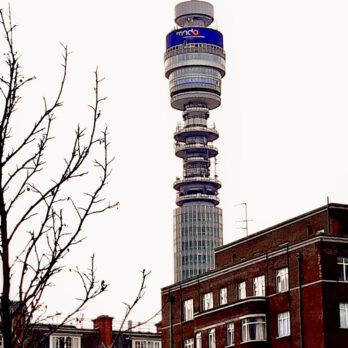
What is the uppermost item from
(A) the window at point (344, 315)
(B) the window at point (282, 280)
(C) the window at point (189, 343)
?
(B) the window at point (282, 280)

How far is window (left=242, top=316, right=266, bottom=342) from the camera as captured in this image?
8106 centimetres

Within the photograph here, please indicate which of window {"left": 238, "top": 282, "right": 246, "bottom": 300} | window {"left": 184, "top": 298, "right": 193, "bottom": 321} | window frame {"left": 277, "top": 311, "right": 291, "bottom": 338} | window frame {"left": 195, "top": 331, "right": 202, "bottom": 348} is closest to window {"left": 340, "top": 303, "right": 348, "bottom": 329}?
window frame {"left": 277, "top": 311, "right": 291, "bottom": 338}

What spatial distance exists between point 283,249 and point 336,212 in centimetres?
Result: 596

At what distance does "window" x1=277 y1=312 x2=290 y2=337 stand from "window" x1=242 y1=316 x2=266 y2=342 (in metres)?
1.44

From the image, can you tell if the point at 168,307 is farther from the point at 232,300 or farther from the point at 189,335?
the point at 232,300

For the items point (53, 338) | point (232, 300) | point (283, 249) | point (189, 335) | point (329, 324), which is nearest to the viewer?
point (329, 324)

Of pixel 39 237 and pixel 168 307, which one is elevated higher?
pixel 168 307

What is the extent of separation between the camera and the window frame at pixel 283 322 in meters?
79.6

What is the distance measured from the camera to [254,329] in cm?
8125

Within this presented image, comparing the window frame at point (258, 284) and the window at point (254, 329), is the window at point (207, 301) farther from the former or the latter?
the window at point (254, 329)

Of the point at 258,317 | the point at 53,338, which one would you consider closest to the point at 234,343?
the point at 258,317

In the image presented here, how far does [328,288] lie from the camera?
76.3 m

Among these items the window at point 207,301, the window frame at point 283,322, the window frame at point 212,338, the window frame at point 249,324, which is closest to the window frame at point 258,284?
the window frame at point 249,324

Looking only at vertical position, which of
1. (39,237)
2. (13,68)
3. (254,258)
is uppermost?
(254,258)
